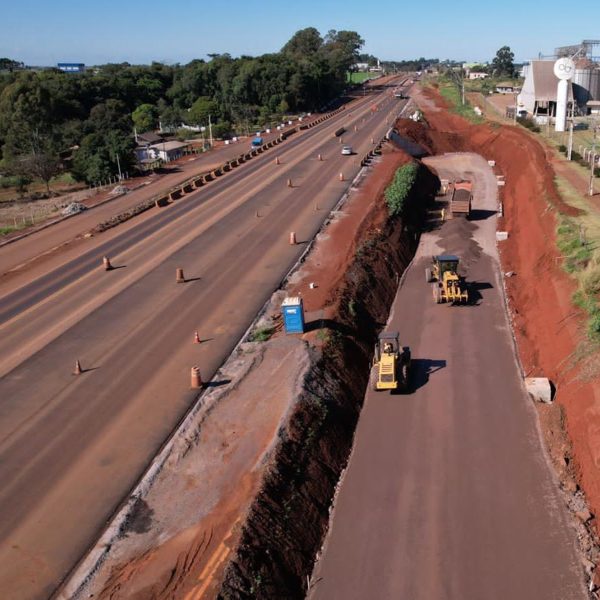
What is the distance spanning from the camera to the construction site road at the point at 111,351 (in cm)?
1611

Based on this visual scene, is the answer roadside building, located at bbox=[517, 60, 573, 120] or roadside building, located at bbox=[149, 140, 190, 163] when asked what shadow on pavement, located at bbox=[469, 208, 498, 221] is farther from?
roadside building, located at bbox=[149, 140, 190, 163]

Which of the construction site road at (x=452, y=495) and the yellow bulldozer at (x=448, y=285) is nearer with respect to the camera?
the construction site road at (x=452, y=495)

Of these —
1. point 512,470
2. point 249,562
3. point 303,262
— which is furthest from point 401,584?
point 303,262

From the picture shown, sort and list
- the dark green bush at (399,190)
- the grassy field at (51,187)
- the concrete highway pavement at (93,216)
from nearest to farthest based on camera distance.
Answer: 1. the concrete highway pavement at (93,216)
2. the dark green bush at (399,190)
3. the grassy field at (51,187)

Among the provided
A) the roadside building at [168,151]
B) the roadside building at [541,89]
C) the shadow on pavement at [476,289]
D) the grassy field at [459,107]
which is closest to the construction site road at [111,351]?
the shadow on pavement at [476,289]

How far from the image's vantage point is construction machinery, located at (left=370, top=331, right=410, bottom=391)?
23.4 m

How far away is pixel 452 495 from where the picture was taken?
722 inches

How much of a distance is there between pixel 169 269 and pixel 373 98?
116 meters

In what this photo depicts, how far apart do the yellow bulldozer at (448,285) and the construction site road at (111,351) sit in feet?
26.0

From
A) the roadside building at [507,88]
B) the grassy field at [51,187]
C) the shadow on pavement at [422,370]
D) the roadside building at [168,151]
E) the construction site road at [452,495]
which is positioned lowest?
the construction site road at [452,495]

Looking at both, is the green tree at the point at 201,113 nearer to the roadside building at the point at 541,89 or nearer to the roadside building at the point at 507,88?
the roadside building at the point at 541,89

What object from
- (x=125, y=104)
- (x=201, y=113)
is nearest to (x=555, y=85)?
(x=201, y=113)

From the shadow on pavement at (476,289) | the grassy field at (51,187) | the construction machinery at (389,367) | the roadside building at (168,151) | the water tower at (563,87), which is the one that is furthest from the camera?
the roadside building at (168,151)

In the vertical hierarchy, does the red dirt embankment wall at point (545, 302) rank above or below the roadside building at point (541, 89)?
below
